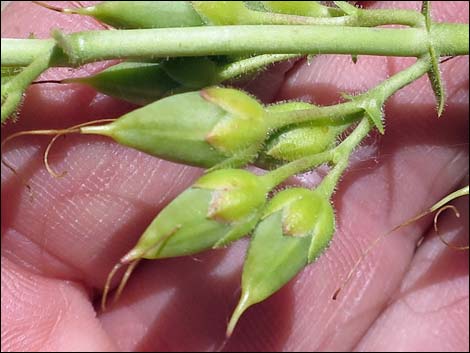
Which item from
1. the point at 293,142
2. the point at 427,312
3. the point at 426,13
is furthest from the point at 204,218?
the point at 427,312

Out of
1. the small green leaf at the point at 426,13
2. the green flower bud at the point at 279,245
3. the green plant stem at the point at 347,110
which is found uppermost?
the small green leaf at the point at 426,13

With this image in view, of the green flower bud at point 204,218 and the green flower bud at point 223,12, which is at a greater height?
the green flower bud at point 223,12

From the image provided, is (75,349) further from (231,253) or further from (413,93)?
(413,93)

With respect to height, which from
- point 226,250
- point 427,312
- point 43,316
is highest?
point 226,250

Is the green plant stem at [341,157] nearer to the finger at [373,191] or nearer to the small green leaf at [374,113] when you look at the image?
the small green leaf at [374,113]

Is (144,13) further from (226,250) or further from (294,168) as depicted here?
(226,250)

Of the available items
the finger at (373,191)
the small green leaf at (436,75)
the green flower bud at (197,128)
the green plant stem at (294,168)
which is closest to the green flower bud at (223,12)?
the green flower bud at (197,128)
